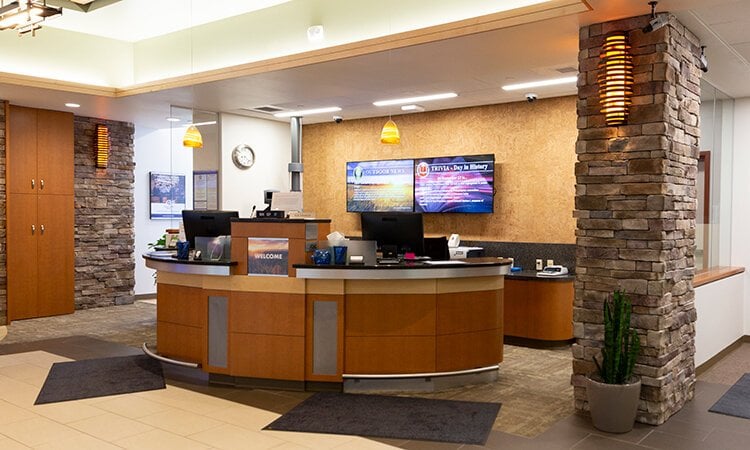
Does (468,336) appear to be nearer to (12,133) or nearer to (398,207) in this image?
(398,207)

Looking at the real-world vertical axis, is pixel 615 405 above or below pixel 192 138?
below

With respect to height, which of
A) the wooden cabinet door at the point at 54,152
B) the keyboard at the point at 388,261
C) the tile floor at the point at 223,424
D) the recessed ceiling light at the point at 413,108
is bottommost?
the tile floor at the point at 223,424

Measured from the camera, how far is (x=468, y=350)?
5.61 m

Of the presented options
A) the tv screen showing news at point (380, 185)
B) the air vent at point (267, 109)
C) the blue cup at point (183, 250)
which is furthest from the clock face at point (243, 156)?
the blue cup at point (183, 250)

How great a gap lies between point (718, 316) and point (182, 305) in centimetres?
532

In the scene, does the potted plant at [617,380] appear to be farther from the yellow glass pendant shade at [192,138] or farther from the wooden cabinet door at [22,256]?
the wooden cabinet door at [22,256]

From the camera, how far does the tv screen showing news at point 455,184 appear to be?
858 cm

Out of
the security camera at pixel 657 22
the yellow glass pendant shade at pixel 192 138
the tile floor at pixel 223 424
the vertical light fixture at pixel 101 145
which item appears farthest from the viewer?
the vertical light fixture at pixel 101 145

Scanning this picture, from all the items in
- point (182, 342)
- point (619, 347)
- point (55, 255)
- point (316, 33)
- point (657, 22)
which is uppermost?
point (316, 33)

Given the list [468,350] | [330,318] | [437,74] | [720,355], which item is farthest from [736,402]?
[437,74]

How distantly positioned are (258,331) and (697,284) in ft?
12.8

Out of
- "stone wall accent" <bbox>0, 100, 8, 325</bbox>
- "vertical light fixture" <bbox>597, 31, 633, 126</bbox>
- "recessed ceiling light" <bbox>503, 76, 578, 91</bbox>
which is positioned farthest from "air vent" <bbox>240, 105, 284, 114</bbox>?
"vertical light fixture" <bbox>597, 31, 633, 126</bbox>

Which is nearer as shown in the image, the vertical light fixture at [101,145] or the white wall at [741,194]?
the white wall at [741,194]

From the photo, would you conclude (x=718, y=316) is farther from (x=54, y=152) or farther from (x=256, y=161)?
(x=54, y=152)
